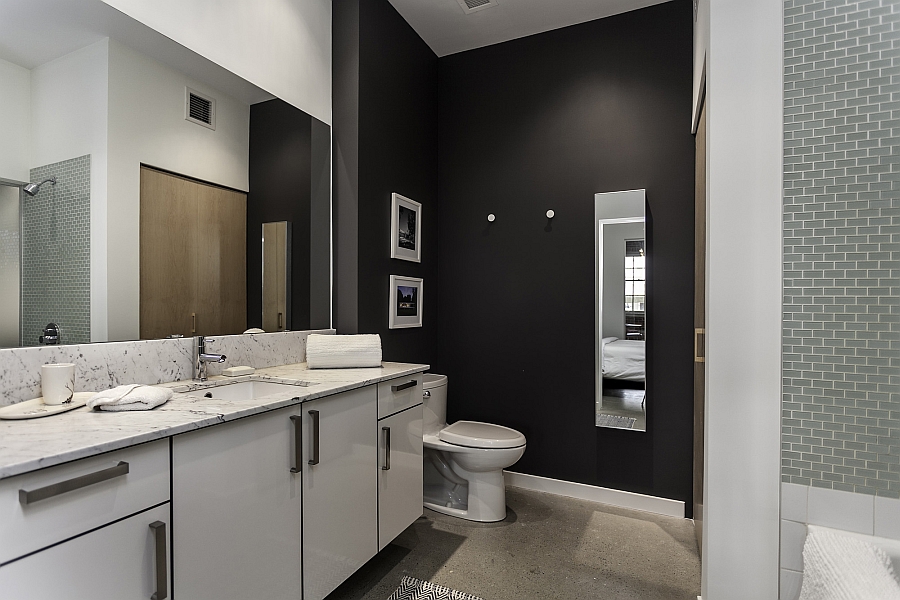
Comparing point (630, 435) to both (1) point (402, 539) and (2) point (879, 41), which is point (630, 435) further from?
(2) point (879, 41)

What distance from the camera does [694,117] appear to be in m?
2.44

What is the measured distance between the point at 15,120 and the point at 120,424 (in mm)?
948

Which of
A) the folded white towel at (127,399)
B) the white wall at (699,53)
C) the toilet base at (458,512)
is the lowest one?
the toilet base at (458,512)

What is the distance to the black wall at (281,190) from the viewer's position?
210 cm

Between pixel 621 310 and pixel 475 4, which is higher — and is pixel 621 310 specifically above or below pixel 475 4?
below

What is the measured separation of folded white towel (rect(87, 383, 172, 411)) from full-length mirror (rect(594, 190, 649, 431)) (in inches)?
87.5

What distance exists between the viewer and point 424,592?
1.83 meters

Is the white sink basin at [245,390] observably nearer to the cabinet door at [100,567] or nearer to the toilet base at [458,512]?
the cabinet door at [100,567]

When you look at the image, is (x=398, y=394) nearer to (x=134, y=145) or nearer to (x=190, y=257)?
(x=190, y=257)

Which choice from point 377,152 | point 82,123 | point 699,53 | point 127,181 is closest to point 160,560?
point 127,181

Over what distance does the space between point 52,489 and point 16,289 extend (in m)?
0.76

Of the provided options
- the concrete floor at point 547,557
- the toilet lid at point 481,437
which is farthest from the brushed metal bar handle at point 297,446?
the toilet lid at point 481,437

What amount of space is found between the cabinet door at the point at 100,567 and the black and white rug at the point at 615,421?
89.4 inches

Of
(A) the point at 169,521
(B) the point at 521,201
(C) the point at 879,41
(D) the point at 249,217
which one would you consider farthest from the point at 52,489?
(B) the point at 521,201
